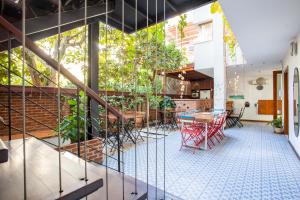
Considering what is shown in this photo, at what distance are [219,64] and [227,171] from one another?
15.4 ft

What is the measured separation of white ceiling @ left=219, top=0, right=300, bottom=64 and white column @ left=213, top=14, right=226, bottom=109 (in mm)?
2043

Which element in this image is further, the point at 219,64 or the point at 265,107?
the point at 265,107

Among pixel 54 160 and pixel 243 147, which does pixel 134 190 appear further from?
pixel 243 147

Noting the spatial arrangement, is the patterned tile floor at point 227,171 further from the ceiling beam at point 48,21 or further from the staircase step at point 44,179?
the ceiling beam at point 48,21

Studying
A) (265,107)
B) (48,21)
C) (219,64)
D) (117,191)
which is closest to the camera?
(117,191)

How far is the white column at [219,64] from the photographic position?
6488 mm

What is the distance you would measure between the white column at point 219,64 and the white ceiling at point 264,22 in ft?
6.70

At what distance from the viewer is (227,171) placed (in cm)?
291

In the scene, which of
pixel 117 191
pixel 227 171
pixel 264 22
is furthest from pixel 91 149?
pixel 264 22

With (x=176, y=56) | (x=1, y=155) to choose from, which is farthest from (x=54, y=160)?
(x=176, y=56)

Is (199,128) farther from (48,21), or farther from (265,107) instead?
(265,107)

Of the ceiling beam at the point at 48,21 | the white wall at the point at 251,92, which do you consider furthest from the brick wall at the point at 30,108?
the white wall at the point at 251,92

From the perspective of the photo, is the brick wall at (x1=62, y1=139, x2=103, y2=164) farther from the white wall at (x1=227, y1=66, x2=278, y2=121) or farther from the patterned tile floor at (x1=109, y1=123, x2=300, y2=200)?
the white wall at (x1=227, y1=66, x2=278, y2=121)

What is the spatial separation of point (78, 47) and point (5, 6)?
12.1ft
